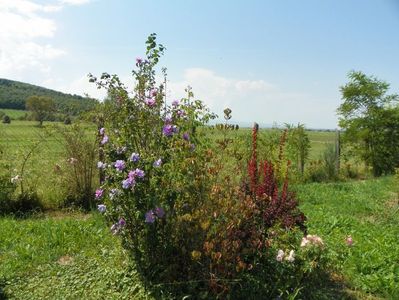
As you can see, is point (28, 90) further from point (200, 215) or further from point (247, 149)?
point (200, 215)

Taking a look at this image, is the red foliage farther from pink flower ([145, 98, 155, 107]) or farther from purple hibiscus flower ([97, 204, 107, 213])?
purple hibiscus flower ([97, 204, 107, 213])

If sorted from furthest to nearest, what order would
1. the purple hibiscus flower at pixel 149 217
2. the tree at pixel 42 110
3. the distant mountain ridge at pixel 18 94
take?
1. the distant mountain ridge at pixel 18 94
2. the tree at pixel 42 110
3. the purple hibiscus flower at pixel 149 217

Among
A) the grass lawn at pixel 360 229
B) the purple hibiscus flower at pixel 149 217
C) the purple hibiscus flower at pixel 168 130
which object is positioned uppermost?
the purple hibiscus flower at pixel 168 130

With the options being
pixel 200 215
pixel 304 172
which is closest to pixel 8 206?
pixel 200 215

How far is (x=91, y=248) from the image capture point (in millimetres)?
5008

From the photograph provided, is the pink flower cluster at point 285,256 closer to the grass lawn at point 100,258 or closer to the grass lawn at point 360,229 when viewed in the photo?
the grass lawn at point 100,258

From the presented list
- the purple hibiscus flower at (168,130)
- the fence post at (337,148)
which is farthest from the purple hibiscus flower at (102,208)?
the fence post at (337,148)

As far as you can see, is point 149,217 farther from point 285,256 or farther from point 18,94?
point 18,94

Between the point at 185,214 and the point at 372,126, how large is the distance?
14173mm

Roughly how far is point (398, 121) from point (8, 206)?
14288mm

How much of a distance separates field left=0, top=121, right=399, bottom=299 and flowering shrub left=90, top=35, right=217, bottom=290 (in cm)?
35

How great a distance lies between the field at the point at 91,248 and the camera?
12.7 ft

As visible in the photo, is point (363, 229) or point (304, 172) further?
point (304, 172)

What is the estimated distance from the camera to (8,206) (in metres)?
7.20
